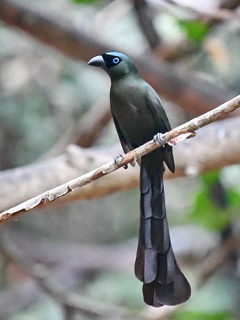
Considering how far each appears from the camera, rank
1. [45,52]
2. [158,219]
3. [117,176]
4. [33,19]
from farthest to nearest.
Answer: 1. [45,52]
2. [33,19]
3. [117,176]
4. [158,219]

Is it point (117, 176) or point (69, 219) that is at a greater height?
point (117, 176)

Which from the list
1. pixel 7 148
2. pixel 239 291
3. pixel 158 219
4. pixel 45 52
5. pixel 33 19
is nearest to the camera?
pixel 158 219

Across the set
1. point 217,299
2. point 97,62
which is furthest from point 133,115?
point 217,299

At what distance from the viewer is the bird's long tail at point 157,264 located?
148 centimetres

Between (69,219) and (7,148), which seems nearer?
(7,148)

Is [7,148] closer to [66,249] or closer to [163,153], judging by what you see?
[66,249]

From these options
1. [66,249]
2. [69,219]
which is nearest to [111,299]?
[66,249]

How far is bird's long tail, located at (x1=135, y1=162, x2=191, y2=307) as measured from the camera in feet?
4.85

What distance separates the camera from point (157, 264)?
1479mm

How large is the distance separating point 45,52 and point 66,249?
3.14 ft

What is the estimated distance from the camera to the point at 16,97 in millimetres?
3357

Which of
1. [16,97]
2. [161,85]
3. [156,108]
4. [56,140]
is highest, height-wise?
[156,108]

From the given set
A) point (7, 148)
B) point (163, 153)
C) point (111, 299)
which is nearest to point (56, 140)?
point (7, 148)

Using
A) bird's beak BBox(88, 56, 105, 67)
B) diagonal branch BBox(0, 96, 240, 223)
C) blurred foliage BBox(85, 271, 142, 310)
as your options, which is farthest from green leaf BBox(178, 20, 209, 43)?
diagonal branch BBox(0, 96, 240, 223)
